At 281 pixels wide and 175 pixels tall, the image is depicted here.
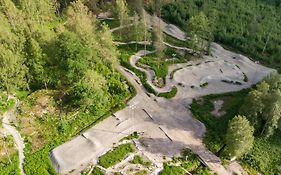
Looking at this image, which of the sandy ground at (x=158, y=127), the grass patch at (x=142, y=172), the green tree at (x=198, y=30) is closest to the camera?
the grass patch at (x=142, y=172)

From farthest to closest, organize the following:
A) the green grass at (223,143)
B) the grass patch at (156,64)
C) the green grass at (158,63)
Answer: the green grass at (158,63) < the grass patch at (156,64) < the green grass at (223,143)

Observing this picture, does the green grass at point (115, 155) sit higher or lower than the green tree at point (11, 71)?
lower

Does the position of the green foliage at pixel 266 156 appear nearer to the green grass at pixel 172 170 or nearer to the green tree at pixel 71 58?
the green grass at pixel 172 170

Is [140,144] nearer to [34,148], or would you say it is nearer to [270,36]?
[34,148]

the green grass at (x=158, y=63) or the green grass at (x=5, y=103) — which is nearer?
the green grass at (x=5, y=103)

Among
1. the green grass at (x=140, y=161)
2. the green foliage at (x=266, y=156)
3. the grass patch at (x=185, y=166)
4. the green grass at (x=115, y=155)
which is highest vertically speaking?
the green grass at (x=115, y=155)

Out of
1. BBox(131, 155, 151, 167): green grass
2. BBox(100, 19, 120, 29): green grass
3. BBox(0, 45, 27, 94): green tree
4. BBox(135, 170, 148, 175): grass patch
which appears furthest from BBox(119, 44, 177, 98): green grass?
BBox(0, 45, 27, 94): green tree

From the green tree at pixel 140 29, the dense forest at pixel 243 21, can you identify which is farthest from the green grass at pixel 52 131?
the dense forest at pixel 243 21
